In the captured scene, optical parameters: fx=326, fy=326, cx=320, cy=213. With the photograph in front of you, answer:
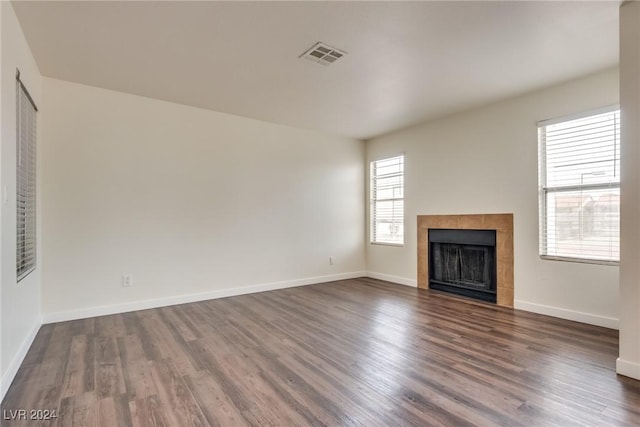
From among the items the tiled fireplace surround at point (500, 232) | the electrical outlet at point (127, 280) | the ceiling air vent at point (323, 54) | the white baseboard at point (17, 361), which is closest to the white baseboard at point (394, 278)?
the tiled fireplace surround at point (500, 232)

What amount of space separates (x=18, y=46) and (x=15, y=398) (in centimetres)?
247

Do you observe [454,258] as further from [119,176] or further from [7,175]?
[7,175]

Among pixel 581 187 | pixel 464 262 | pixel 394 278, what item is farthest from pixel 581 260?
pixel 394 278

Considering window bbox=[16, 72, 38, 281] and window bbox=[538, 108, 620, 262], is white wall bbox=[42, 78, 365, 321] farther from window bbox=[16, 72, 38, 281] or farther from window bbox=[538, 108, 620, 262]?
window bbox=[538, 108, 620, 262]

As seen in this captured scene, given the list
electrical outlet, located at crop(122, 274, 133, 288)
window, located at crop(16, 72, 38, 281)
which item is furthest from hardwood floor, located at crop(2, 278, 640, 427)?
window, located at crop(16, 72, 38, 281)

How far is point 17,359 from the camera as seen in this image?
2.33 m

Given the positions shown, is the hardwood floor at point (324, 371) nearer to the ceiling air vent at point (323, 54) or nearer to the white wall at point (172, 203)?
the white wall at point (172, 203)

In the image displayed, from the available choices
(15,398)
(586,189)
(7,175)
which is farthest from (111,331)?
(586,189)

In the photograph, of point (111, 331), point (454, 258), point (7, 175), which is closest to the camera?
point (7, 175)

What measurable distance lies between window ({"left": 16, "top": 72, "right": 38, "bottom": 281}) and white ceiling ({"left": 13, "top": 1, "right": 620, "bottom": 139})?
0.55m

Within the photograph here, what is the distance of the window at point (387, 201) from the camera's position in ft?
18.0

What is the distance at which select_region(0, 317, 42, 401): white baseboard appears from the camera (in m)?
2.01

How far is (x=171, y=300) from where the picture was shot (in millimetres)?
4070

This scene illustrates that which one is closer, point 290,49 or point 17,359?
point 17,359
